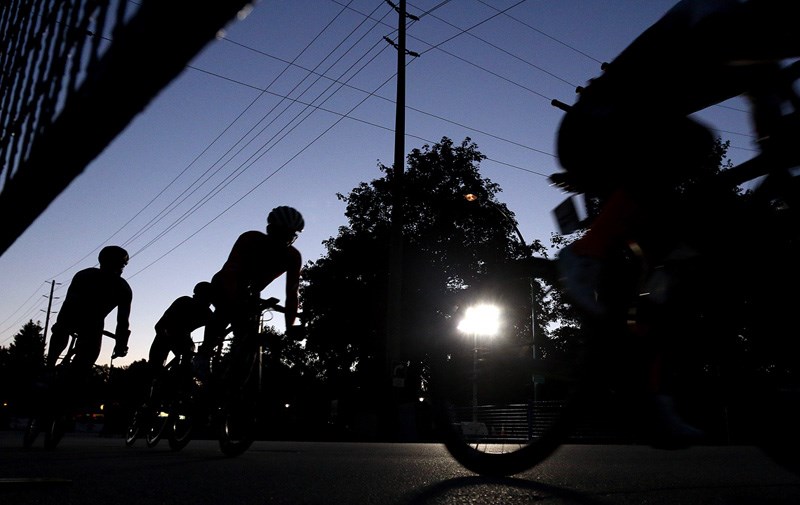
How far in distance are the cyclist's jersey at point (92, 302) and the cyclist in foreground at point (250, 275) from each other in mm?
1528

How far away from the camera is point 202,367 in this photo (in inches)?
210

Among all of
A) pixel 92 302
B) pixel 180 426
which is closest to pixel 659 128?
pixel 180 426

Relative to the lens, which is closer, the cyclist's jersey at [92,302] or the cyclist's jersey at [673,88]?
the cyclist's jersey at [673,88]

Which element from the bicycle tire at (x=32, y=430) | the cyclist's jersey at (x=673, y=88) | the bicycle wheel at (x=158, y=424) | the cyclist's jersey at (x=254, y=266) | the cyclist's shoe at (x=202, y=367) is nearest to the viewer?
the cyclist's jersey at (x=673, y=88)

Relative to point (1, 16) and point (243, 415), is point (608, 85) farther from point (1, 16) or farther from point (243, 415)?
point (243, 415)

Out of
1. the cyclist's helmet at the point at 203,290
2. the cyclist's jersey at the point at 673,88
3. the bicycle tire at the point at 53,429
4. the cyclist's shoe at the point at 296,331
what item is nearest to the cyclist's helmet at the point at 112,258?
the cyclist's helmet at the point at 203,290

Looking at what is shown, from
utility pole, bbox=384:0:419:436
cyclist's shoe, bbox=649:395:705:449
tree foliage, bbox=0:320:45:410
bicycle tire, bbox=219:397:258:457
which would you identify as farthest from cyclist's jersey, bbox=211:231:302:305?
tree foliage, bbox=0:320:45:410

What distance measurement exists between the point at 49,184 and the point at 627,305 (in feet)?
6.87

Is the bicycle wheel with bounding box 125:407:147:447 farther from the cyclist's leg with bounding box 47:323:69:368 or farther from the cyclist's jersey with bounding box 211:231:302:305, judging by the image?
the cyclist's jersey with bounding box 211:231:302:305

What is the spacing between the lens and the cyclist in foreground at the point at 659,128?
7.73 ft

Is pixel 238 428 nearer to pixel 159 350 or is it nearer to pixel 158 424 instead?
pixel 159 350

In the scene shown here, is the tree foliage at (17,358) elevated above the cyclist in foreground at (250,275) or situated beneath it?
elevated above

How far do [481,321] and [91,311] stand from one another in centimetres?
434

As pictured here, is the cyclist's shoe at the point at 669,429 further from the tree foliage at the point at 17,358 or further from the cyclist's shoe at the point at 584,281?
the tree foliage at the point at 17,358
